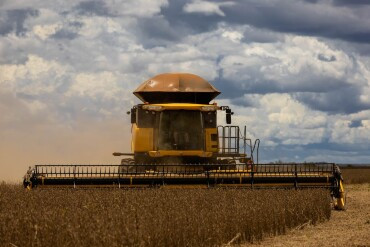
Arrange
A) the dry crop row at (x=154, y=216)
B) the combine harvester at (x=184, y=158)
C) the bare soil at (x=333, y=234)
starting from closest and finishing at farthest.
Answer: the dry crop row at (x=154, y=216)
the bare soil at (x=333, y=234)
the combine harvester at (x=184, y=158)

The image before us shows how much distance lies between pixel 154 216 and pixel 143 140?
29.9ft

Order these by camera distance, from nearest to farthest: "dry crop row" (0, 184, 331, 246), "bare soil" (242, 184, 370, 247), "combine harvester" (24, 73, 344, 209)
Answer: "dry crop row" (0, 184, 331, 246) → "bare soil" (242, 184, 370, 247) → "combine harvester" (24, 73, 344, 209)

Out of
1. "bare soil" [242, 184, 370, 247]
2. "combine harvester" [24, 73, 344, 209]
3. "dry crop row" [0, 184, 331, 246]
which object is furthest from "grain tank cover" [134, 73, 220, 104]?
"bare soil" [242, 184, 370, 247]

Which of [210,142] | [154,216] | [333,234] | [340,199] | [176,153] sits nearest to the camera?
[154,216]

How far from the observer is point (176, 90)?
66.4ft

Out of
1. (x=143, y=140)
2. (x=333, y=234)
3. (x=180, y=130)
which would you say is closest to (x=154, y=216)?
(x=333, y=234)

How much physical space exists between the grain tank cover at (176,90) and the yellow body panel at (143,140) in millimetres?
1294

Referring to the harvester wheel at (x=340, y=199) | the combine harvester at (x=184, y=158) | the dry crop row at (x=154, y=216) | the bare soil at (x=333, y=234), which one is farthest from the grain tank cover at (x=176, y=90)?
the bare soil at (x=333, y=234)

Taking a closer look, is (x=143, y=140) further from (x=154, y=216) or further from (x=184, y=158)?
(x=154, y=216)

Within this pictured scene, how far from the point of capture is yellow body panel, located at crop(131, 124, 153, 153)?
766 inches

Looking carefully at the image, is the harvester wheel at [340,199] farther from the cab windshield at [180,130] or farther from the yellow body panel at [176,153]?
the cab windshield at [180,130]

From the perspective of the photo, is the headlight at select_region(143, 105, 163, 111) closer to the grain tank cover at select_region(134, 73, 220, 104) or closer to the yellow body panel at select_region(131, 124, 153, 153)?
the yellow body panel at select_region(131, 124, 153, 153)

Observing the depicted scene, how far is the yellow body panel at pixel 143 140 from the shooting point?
19469 millimetres

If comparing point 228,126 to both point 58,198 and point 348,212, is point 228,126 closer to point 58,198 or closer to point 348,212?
point 348,212
